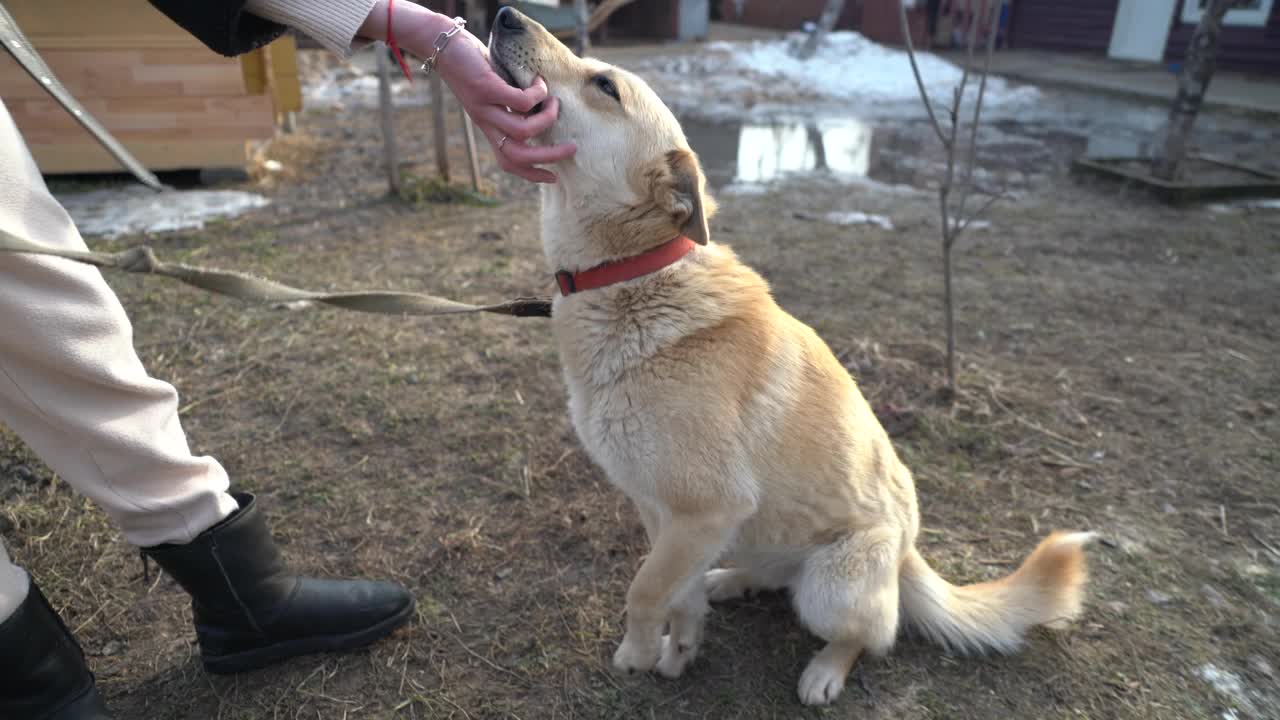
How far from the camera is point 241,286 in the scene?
1.70 metres

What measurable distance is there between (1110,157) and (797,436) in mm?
7228

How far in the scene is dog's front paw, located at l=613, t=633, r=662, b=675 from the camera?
1903mm

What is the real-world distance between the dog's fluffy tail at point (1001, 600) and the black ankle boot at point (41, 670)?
6.57 ft

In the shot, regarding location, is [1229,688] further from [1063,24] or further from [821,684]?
[1063,24]

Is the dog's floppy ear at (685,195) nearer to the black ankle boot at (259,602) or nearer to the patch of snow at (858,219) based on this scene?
the black ankle boot at (259,602)

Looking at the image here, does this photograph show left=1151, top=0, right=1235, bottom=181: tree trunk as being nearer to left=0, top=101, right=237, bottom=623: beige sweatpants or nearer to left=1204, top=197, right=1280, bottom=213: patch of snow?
left=1204, top=197, right=1280, bottom=213: patch of snow

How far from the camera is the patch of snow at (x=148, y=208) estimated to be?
4.89 meters

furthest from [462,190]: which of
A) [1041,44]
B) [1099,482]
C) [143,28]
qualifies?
[1041,44]

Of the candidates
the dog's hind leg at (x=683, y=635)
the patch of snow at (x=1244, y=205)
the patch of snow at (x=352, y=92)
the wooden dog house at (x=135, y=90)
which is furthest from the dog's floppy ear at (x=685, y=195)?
the patch of snow at (x=352, y=92)

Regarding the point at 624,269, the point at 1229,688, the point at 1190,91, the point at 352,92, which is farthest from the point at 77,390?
the point at 352,92

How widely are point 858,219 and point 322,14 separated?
4.76 meters

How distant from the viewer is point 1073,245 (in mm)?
5203

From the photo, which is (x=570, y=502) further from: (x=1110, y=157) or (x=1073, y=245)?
(x=1110, y=157)

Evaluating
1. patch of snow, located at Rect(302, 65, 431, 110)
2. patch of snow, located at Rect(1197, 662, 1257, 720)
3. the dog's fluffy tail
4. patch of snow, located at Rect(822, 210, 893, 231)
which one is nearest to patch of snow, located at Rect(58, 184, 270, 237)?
patch of snow, located at Rect(302, 65, 431, 110)
